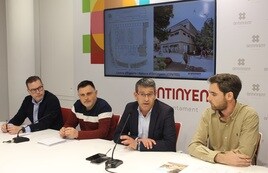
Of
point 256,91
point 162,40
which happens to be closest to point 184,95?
point 162,40

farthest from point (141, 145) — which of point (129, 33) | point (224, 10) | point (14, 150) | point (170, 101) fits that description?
→ point (129, 33)

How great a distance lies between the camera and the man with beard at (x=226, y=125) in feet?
7.78

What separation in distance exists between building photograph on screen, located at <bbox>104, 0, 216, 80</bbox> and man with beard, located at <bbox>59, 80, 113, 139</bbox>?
115 centimetres

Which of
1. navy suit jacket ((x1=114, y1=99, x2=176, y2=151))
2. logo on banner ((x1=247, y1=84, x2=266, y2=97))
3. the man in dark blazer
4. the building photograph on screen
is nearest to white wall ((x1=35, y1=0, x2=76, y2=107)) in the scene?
the building photograph on screen

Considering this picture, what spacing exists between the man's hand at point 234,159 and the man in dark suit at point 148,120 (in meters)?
0.57

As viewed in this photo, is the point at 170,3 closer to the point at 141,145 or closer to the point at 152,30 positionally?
the point at 152,30

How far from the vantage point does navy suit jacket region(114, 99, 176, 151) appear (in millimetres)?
2717

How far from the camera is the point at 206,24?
368cm

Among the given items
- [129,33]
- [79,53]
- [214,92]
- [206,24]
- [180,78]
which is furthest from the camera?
[79,53]

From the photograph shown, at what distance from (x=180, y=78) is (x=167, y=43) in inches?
18.7

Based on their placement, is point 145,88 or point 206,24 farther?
point 206,24

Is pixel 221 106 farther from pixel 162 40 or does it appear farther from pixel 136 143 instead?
pixel 162 40

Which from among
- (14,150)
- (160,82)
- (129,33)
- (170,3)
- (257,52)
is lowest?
(14,150)

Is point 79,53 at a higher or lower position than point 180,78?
higher
